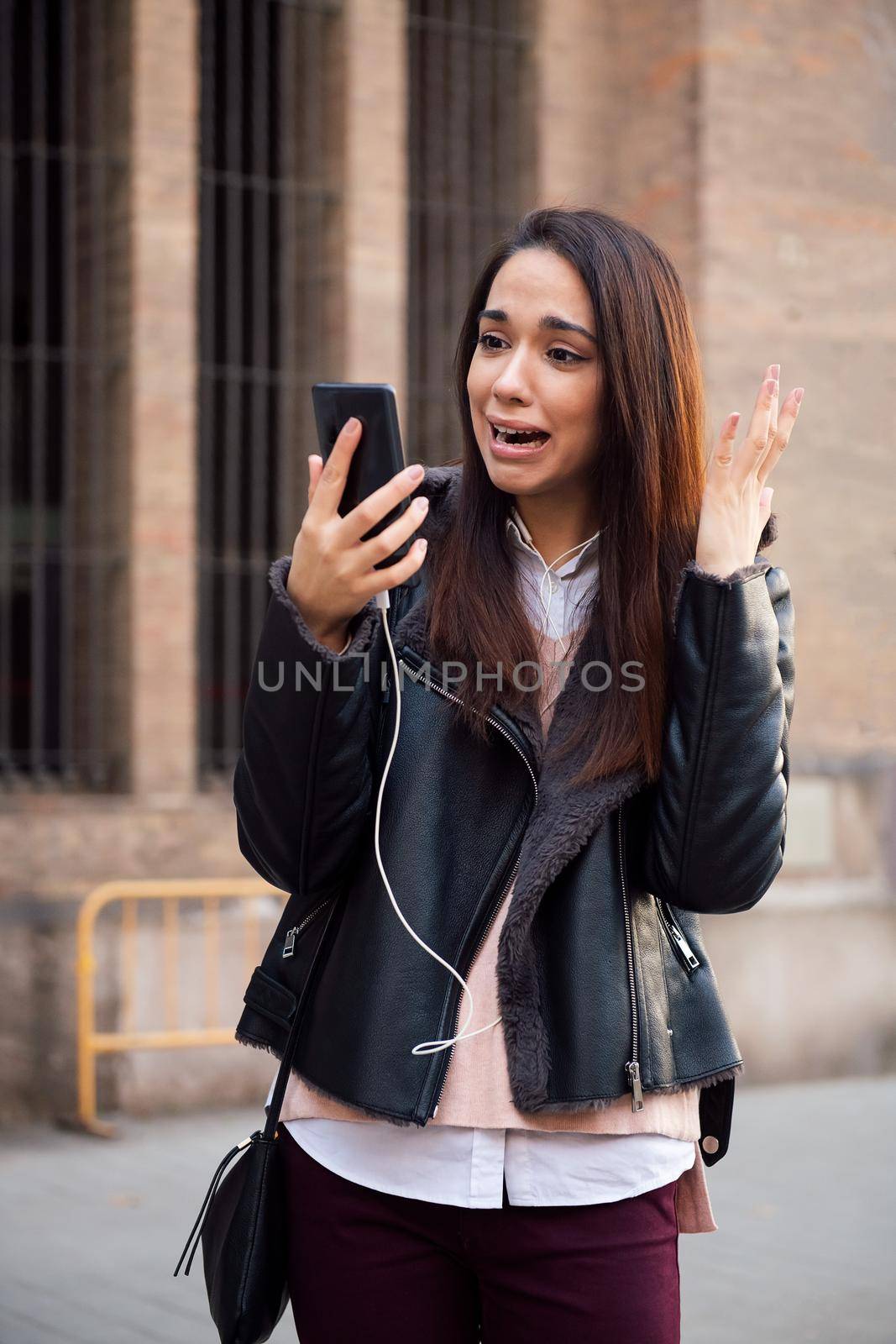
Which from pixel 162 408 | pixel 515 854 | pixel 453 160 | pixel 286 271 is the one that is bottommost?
pixel 515 854

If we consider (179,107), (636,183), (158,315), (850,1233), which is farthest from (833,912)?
(179,107)

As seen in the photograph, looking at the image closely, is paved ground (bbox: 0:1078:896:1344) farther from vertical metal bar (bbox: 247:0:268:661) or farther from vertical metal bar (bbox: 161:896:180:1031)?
vertical metal bar (bbox: 247:0:268:661)

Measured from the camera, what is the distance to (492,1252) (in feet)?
6.95

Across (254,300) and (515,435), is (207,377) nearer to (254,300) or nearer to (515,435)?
(254,300)

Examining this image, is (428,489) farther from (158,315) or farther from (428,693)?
(158,315)

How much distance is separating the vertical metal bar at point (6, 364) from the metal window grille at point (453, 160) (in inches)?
86.0

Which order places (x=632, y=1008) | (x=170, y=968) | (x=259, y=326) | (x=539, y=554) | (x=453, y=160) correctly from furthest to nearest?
(x=453, y=160)
(x=259, y=326)
(x=170, y=968)
(x=539, y=554)
(x=632, y=1008)

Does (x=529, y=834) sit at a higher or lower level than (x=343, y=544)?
lower

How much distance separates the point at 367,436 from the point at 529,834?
0.53 meters

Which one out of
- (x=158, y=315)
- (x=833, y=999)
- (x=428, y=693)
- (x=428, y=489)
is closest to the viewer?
(x=428, y=693)

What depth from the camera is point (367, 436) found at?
2074 mm

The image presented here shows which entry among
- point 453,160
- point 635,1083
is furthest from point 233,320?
point 635,1083

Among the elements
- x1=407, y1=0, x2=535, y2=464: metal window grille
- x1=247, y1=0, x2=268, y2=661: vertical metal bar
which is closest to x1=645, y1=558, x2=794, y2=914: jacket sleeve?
x1=247, y1=0, x2=268, y2=661: vertical metal bar

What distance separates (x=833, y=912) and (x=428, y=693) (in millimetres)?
7862
